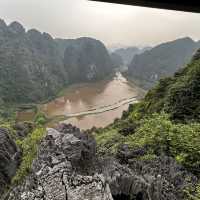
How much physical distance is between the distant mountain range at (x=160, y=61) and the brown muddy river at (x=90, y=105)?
54.9ft

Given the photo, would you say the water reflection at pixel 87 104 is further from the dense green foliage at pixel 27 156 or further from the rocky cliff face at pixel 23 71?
the dense green foliage at pixel 27 156

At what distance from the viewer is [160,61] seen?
96.6 meters

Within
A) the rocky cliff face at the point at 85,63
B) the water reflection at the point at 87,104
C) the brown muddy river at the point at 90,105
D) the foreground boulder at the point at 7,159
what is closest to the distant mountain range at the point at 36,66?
the rocky cliff face at the point at 85,63

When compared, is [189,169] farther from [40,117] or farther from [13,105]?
[13,105]

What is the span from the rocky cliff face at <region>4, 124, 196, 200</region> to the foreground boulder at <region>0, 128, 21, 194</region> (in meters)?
4.10

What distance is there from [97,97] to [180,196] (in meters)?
52.7

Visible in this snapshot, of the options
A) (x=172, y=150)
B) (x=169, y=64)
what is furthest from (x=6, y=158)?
(x=169, y=64)

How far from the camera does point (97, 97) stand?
5688 cm

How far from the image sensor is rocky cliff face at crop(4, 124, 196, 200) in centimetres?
324

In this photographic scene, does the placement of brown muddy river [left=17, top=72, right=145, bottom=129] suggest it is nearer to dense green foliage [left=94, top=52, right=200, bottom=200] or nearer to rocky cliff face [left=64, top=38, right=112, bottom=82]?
rocky cliff face [left=64, top=38, right=112, bottom=82]

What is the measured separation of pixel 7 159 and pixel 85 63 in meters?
77.7

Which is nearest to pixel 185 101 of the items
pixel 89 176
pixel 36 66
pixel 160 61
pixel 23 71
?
pixel 89 176

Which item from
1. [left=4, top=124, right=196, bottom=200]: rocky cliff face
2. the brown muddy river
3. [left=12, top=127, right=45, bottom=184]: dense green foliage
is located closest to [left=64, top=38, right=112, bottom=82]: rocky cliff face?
the brown muddy river

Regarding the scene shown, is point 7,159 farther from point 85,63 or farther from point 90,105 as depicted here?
point 85,63
